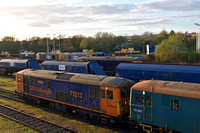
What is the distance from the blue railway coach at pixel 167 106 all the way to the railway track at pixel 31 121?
5.46 meters

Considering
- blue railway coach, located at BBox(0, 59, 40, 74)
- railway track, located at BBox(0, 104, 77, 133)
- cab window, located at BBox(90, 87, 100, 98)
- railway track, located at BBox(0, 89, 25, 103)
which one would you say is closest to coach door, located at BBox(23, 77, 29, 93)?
railway track, located at BBox(0, 89, 25, 103)

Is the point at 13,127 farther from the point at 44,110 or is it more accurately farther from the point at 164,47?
the point at 164,47

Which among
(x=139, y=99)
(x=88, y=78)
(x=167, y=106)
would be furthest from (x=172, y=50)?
(x=167, y=106)

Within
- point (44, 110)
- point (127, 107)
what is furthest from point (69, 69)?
point (127, 107)

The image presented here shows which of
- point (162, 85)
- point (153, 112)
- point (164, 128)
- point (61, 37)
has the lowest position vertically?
point (164, 128)

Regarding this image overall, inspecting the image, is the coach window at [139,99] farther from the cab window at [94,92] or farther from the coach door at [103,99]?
the cab window at [94,92]

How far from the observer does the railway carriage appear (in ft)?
42.8

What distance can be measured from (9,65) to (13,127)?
31298mm

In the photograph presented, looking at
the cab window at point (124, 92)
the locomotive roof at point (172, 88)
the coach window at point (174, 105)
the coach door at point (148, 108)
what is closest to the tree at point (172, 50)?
the cab window at point (124, 92)

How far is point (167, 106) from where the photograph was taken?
33.9 ft

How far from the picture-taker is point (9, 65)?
42125 millimetres

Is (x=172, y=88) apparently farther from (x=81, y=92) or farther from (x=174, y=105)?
(x=81, y=92)

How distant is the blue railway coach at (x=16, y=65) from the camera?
37894mm

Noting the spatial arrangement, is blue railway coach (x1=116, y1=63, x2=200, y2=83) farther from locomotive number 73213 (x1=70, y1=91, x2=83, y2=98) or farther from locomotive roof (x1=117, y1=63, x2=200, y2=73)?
locomotive number 73213 (x1=70, y1=91, x2=83, y2=98)
